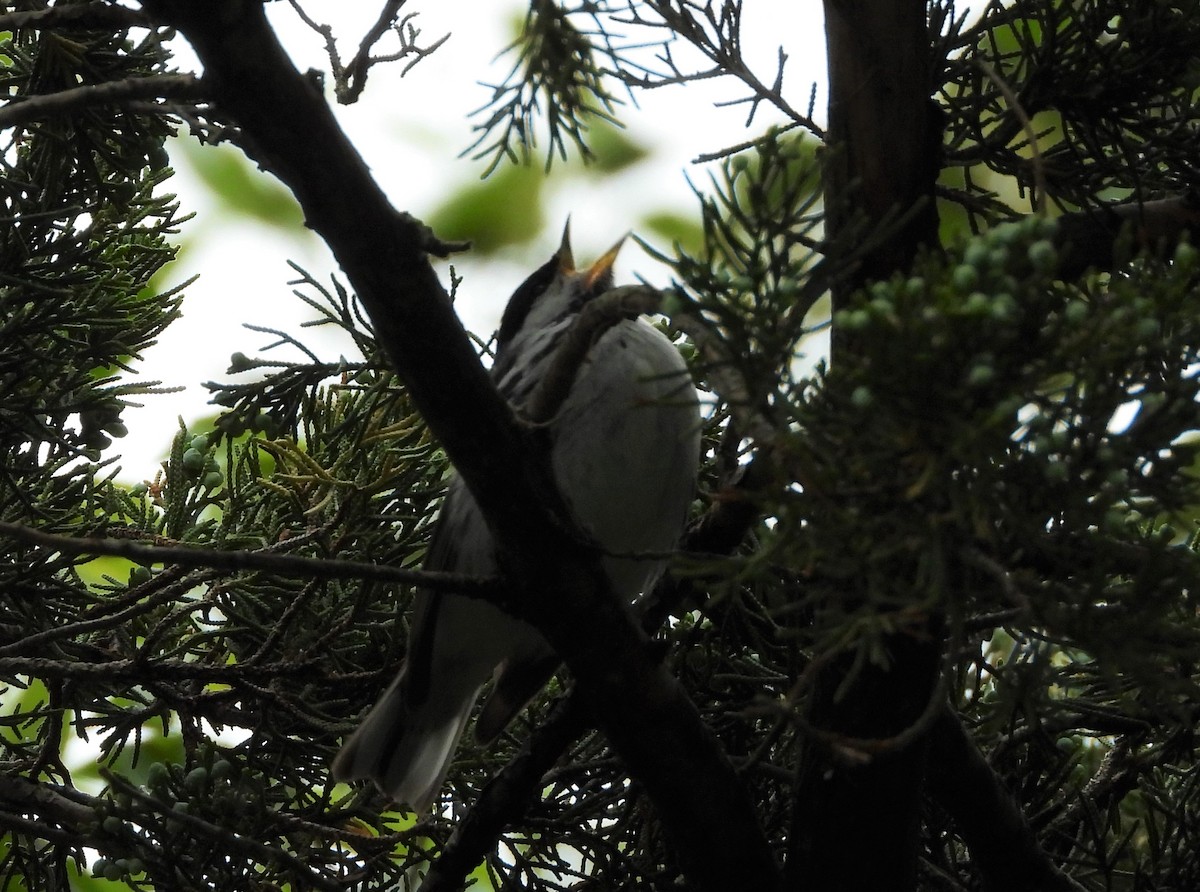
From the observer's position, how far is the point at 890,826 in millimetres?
1574

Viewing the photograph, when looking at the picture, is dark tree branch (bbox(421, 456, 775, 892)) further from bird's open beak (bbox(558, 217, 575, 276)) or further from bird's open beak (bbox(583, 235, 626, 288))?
bird's open beak (bbox(558, 217, 575, 276))

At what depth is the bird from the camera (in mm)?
2150

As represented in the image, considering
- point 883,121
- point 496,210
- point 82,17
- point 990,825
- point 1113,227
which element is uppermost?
point 496,210

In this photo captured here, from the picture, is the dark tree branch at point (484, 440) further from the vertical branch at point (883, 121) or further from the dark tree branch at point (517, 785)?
the vertical branch at point (883, 121)

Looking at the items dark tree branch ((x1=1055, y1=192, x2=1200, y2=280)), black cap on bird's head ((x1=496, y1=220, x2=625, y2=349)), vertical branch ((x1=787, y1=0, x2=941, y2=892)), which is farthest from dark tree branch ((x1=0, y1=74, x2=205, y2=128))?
black cap on bird's head ((x1=496, y1=220, x2=625, y2=349))

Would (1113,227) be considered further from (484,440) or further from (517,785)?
(517,785)

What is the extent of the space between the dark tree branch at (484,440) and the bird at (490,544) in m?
0.57

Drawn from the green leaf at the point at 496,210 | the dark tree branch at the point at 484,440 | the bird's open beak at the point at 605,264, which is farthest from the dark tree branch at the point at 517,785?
the green leaf at the point at 496,210

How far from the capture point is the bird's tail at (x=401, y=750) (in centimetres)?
212

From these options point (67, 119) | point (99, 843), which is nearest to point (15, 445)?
point (67, 119)

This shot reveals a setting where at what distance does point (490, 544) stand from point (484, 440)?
2.69 ft

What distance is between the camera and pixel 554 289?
2.91 m

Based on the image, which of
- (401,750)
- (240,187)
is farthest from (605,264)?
(240,187)

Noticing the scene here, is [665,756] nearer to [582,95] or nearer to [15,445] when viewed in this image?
[582,95]
